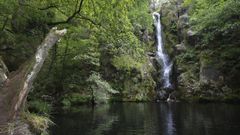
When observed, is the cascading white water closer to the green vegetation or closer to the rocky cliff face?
the green vegetation

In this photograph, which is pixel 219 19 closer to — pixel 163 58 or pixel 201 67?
pixel 201 67

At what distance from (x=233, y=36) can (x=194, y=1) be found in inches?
319

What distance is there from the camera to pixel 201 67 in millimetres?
39594

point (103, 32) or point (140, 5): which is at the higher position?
point (140, 5)

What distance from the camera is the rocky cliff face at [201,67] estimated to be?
36.2 metres

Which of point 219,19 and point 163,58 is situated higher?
point 219,19

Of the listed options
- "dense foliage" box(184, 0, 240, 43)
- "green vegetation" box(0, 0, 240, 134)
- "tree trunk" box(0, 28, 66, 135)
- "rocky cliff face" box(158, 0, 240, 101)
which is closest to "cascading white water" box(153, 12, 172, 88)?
"green vegetation" box(0, 0, 240, 134)

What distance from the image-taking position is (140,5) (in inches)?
639

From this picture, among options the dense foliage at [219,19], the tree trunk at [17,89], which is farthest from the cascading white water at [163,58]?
the tree trunk at [17,89]

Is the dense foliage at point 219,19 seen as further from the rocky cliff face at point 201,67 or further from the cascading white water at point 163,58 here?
the cascading white water at point 163,58

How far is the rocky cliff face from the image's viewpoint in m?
36.2

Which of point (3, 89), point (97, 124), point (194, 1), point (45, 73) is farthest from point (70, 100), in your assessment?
point (3, 89)

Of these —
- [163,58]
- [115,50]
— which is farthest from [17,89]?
[163,58]

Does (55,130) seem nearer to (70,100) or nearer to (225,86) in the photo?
(70,100)
